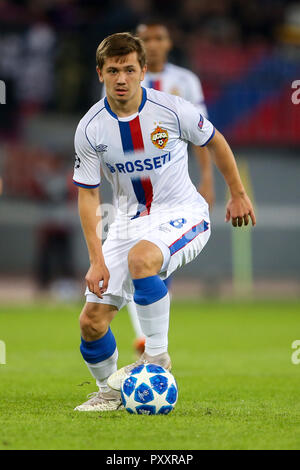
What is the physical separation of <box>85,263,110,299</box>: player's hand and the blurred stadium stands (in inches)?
454

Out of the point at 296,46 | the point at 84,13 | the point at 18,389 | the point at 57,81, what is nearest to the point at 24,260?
the point at 57,81

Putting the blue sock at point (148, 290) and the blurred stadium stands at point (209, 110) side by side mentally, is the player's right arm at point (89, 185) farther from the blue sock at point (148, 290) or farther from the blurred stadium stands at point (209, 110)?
the blurred stadium stands at point (209, 110)

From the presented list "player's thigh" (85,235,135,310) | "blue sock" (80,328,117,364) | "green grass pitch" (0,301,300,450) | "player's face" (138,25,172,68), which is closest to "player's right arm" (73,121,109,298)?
"player's thigh" (85,235,135,310)

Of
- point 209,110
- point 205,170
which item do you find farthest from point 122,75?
point 209,110

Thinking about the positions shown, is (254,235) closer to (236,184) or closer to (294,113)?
(294,113)

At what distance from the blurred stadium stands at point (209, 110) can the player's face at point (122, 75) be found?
11516 millimetres

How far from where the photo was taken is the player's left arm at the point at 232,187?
5441 mm

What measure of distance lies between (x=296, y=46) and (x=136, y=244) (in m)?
16.3

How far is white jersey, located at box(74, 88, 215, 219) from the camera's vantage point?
548cm

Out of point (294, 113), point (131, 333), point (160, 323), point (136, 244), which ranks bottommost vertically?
point (131, 333)

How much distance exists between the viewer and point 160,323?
5250 millimetres

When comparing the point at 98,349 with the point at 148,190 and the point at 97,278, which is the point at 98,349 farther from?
the point at 148,190

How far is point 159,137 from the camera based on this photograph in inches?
218

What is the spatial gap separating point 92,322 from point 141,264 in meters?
0.54
